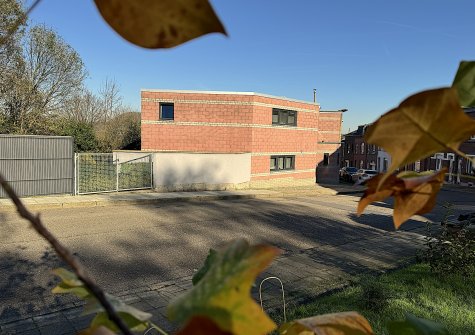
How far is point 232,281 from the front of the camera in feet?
1.00

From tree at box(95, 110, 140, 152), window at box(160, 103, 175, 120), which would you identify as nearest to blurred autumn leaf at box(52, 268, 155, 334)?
window at box(160, 103, 175, 120)

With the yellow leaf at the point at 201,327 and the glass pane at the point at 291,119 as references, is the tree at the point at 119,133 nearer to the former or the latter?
the glass pane at the point at 291,119

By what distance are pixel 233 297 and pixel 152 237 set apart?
30.0 feet

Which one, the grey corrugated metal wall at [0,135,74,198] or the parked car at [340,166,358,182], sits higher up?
the grey corrugated metal wall at [0,135,74,198]

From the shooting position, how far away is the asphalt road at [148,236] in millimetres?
6082

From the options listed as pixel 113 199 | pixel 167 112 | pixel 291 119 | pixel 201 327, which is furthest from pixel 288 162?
pixel 201 327

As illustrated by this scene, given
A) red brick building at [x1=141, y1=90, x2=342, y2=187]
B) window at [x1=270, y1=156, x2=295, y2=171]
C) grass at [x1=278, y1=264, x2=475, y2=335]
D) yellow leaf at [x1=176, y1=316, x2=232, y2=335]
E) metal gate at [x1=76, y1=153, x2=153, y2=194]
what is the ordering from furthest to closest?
window at [x1=270, y1=156, x2=295, y2=171] < red brick building at [x1=141, y1=90, x2=342, y2=187] < metal gate at [x1=76, y1=153, x2=153, y2=194] < grass at [x1=278, y1=264, x2=475, y2=335] < yellow leaf at [x1=176, y1=316, x2=232, y2=335]

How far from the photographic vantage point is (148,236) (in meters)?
9.14

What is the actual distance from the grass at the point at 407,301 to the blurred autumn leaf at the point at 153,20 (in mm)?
4345

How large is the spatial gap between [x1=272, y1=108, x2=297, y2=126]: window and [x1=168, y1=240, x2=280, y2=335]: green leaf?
23.1 meters

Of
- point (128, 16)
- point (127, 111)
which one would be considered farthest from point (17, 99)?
point (128, 16)

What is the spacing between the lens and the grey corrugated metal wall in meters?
13.3

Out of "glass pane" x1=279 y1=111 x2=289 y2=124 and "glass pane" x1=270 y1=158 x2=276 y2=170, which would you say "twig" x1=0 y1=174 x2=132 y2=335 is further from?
"glass pane" x1=279 y1=111 x2=289 y2=124

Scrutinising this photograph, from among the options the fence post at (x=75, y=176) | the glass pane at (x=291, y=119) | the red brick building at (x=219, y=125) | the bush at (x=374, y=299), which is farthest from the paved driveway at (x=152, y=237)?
the glass pane at (x=291, y=119)
